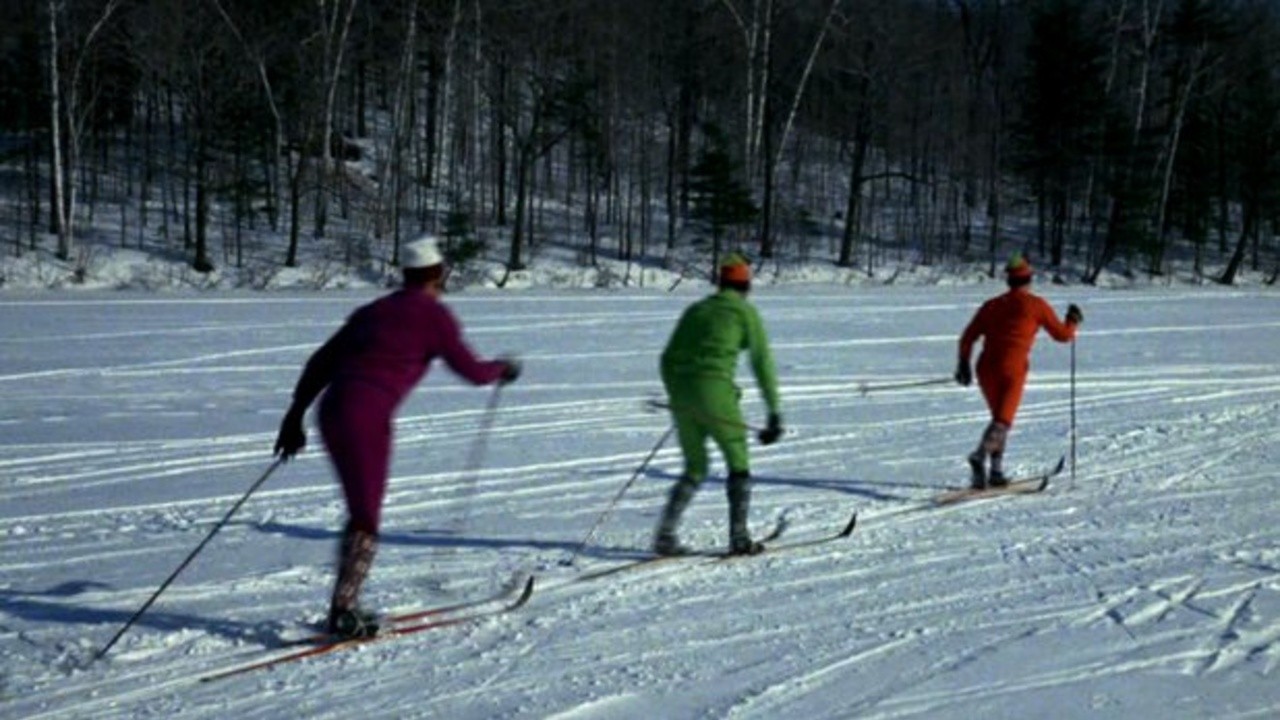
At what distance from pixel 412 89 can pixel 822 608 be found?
125 feet

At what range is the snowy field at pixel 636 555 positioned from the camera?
5578 millimetres

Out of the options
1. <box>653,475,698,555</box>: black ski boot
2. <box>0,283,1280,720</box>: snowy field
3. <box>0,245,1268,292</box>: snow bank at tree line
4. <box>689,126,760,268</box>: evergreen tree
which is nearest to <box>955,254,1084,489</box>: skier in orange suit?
<box>0,283,1280,720</box>: snowy field

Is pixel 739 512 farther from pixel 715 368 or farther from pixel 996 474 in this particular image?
pixel 996 474

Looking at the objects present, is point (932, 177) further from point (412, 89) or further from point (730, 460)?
point (730, 460)

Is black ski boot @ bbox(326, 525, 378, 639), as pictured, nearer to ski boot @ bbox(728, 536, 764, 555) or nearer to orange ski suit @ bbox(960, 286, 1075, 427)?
ski boot @ bbox(728, 536, 764, 555)

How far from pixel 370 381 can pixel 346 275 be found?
28.4 m

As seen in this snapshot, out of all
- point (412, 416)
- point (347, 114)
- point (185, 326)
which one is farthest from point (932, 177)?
point (412, 416)

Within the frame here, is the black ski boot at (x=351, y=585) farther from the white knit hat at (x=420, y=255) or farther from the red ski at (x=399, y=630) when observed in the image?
the white knit hat at (x=420, y=255)

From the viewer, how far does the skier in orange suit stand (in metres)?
10.0

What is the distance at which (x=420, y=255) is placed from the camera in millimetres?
6098


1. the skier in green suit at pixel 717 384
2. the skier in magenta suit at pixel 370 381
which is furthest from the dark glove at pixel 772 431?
the skier in magenta suit at pixel 370 381

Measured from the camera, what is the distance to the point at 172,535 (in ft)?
27.2

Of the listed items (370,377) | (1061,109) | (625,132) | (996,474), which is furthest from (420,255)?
(1061,109)

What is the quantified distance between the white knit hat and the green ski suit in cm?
186
